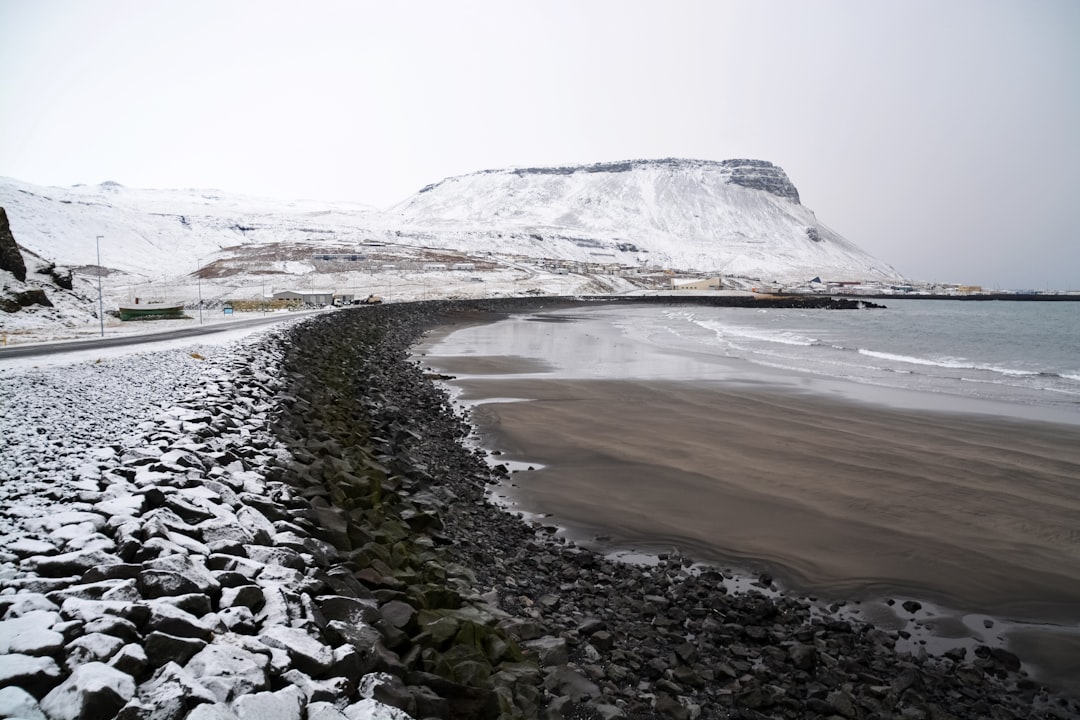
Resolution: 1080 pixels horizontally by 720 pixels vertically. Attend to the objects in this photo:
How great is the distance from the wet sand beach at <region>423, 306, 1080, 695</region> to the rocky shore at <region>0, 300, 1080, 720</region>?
0.96 metres

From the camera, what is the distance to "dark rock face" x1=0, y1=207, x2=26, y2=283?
30156 mm

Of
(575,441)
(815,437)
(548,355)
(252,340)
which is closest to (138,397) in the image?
(575,441)

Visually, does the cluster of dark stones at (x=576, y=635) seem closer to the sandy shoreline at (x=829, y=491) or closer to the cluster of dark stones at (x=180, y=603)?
the cluster of dark stones at (x=180, y=603)

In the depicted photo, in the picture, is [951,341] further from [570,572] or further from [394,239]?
[394,239]

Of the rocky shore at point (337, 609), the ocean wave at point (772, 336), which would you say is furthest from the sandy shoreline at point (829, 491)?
the ocean wave at point (772, 336)

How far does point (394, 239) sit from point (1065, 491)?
176361 mm

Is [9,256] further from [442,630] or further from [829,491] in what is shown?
[829,491]

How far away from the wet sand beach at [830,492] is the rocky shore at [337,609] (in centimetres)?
96

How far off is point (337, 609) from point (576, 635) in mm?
2647

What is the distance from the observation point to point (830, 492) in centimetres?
1085

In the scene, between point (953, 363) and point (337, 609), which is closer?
point (337, 609)

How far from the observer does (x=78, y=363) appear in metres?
13.0

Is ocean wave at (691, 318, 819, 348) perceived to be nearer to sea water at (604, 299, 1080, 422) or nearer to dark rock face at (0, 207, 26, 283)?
sea water at (604, 299, 1080, 422)

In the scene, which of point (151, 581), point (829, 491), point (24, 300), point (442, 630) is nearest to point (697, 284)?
point (24, 300)
